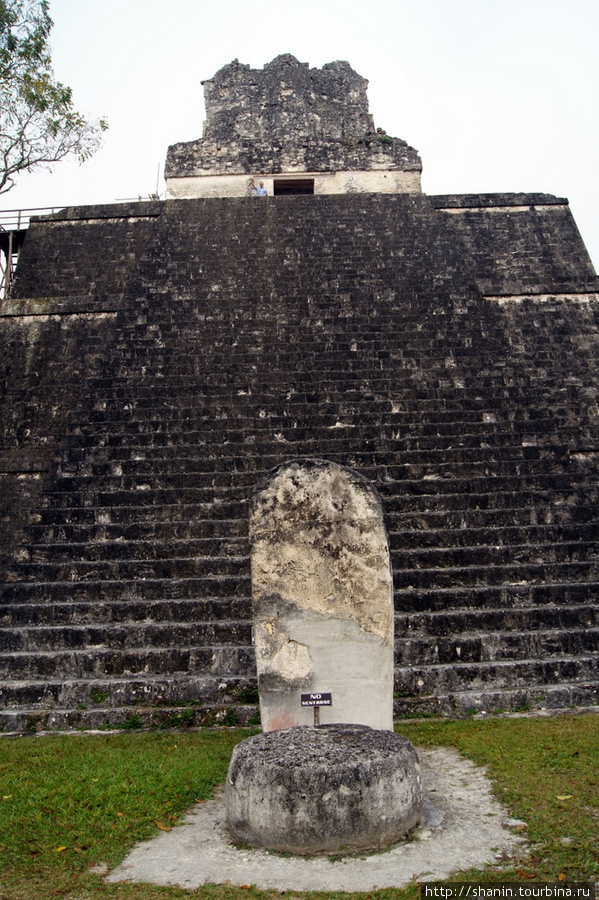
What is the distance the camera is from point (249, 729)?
513 centimetres

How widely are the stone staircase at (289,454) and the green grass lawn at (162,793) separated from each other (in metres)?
0.51

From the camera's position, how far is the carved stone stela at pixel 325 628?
401cm

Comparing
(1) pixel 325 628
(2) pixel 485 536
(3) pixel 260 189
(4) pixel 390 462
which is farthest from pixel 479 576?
(3) pixel 260 189

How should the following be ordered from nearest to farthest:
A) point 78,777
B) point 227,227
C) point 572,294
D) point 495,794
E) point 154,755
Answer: point 495,794, point 78,777, point 154,755, point 572,294, point 227,227

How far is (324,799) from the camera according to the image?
119 inches

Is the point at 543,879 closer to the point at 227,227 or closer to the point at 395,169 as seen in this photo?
the point at 227,227

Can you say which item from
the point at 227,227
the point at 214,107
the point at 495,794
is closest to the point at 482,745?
the point at 495,794

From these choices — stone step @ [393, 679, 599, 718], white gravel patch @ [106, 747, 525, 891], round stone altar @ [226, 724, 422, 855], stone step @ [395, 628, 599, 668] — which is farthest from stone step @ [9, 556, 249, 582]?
round stone altar @ [226, 724, 422, 855]

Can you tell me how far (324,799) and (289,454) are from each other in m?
5.13

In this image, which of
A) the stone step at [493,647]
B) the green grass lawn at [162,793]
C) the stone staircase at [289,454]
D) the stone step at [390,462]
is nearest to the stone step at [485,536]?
the stone staircase at [289,454]

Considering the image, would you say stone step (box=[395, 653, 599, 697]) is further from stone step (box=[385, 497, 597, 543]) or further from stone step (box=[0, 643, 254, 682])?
stone step (box=[385, 497, 597, 543])

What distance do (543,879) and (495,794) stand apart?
991 millimetres

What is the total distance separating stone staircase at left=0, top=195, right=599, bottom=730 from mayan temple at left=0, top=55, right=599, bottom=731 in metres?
0.03

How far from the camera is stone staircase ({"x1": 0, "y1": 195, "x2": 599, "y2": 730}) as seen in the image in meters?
5.77
